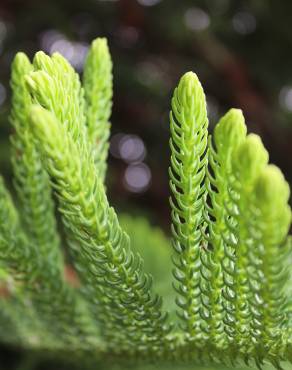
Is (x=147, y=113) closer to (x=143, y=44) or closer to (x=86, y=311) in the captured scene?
(x=143, y=44)

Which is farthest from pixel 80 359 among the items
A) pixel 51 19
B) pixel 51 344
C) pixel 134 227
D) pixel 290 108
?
pixel 290 108

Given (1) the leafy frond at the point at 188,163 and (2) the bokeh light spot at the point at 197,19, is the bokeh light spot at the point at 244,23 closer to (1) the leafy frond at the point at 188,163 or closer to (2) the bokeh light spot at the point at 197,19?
(2) the bokeh light spot at the point at 197,19

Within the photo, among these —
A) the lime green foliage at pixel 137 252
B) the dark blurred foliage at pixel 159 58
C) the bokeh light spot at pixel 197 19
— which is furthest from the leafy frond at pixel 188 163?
the bokeh light spot at pixel 197 19

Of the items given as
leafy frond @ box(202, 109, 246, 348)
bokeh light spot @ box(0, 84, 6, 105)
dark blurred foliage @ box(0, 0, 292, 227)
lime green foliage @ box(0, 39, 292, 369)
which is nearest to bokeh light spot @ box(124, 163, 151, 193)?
dark blurred foliage @ box(0, 0, 292, 227)

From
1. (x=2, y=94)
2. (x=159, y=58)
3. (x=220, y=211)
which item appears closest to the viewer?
(x=220, y=211)

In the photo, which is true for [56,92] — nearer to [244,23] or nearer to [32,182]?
[32,182]

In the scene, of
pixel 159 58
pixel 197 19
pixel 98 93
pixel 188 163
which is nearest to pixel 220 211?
pixel 188 163
